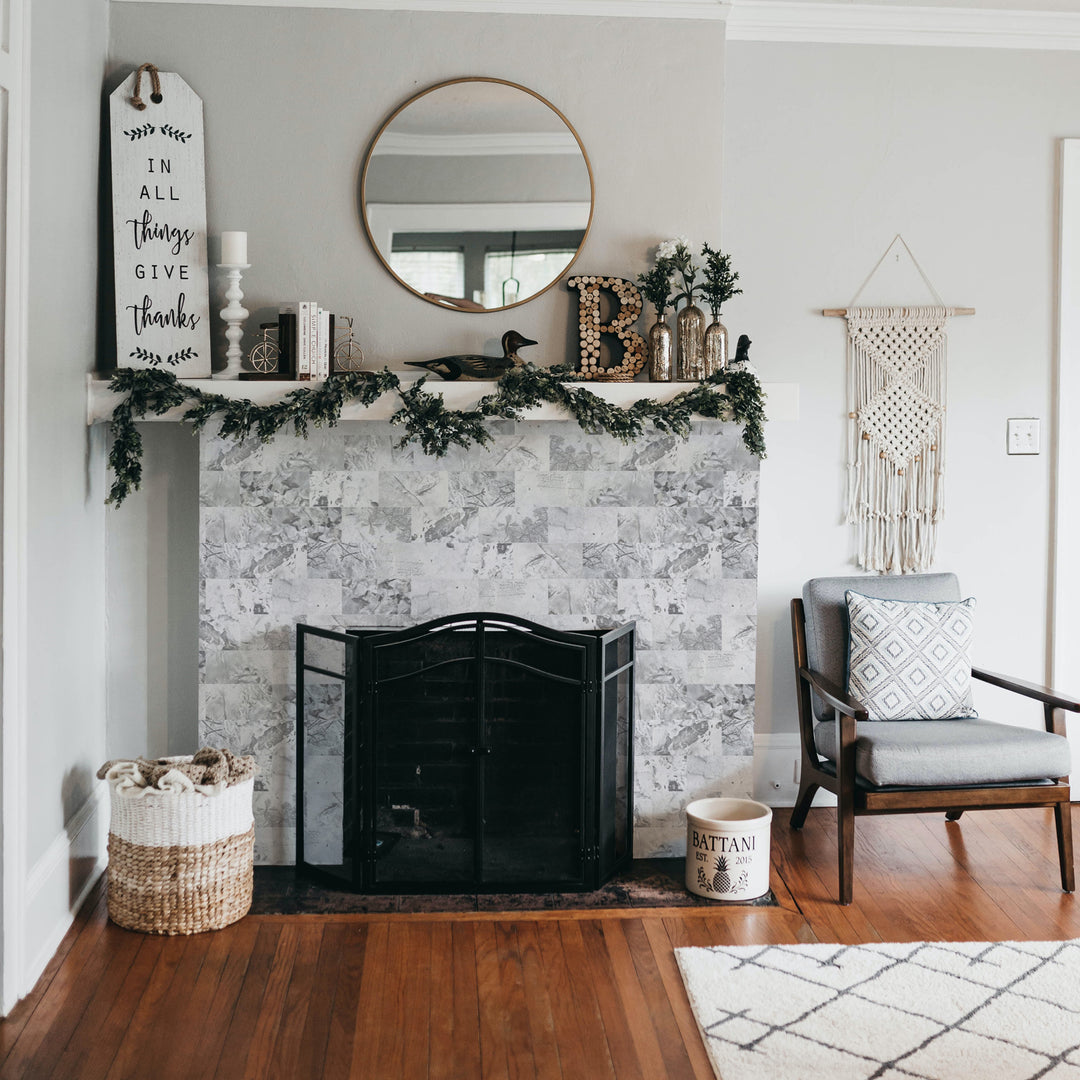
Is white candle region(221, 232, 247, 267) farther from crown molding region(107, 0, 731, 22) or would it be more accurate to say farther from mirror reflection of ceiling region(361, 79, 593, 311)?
crown molding region(107, 0, 731, 22)

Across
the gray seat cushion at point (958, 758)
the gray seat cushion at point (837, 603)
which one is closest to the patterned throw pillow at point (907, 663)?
the gray seat cushion at point (837, 603)

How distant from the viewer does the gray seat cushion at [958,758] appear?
2930 millimetres

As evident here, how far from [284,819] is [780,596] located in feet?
6.09

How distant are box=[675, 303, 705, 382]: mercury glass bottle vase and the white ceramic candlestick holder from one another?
4.36 feet

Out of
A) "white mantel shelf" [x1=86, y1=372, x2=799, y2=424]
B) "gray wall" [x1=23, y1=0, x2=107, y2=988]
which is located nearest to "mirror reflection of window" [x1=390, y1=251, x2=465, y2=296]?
"white mantel shelf" [x1=86, y1=372, x2=799, y2=424]

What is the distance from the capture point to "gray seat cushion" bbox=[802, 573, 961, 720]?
342 centimetres

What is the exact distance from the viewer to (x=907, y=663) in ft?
10.8

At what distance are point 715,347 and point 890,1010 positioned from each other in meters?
1.88

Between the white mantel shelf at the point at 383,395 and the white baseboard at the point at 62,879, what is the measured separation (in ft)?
3.76

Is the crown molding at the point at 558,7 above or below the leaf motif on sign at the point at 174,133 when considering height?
above

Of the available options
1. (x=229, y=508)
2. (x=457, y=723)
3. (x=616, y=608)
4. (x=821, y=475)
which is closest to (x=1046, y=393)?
(x=821, y=475)

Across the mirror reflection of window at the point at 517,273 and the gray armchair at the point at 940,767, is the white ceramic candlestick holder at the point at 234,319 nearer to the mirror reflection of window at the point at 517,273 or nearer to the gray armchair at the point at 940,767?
the mirror reflection of window at the point at 517,273

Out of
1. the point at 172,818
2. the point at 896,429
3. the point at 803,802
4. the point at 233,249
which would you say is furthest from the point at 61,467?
the point at 896,429

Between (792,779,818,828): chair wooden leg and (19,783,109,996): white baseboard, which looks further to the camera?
(792,779,818,828): chair wooden leg
